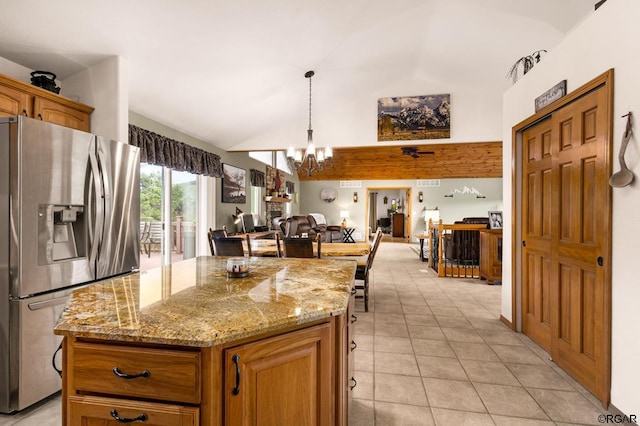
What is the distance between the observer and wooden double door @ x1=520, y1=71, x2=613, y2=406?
1820 mm

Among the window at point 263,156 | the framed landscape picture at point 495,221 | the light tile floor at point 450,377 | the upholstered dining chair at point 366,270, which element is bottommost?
the light tile floor at point 450,377

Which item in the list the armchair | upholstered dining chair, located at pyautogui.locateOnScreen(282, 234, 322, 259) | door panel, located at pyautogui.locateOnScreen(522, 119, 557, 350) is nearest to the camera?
door panel, located at pyautogui.locateOnScreen(522, 119, 557, 350)

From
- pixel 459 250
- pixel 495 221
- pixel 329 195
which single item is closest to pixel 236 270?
pixel 459 250

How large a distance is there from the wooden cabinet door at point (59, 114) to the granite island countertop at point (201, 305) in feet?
5.03

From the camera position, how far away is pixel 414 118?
210 inches

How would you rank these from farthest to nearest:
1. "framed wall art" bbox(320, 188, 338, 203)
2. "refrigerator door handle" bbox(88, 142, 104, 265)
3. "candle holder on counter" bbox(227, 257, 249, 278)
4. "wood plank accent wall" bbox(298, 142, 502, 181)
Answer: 1. "framed wall art" bbox(320, 188, 338, 203)
2. "wood plank accent wall" bbox(298, 142, 502, 181)
3. "refrigerator door handle" bbox(88, 142, 104, 265)
4. "candle holder on counter" bbox(227, 257, 249, 278)

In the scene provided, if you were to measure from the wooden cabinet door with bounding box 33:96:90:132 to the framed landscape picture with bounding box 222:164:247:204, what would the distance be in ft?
9.98

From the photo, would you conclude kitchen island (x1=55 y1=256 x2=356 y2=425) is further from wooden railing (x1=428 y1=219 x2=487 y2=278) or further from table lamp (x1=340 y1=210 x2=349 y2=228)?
table lamp (x1=340 y1=210 x2=349 y2=228)

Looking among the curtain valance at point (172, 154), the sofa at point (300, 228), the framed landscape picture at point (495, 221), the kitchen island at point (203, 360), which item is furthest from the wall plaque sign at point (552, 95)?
the sofa at point (300, 228)

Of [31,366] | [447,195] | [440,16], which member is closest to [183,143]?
[31,366]

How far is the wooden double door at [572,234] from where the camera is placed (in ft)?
5.97

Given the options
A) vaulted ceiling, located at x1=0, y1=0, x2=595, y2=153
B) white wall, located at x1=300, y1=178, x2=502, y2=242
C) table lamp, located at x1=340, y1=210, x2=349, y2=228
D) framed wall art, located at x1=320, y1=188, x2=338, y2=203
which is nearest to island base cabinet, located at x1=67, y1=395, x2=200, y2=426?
vaulted ceiling, located at x1=0, y1=0, x2=595, y2=153

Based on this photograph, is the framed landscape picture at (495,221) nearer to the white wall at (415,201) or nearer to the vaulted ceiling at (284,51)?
the vaulted ceiling at (284,51)

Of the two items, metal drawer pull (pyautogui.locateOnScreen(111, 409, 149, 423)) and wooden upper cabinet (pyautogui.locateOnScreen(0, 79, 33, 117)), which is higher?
wooden upper cabinet (pyautogui.locateOnScreen(0, 79, 33, 117))
